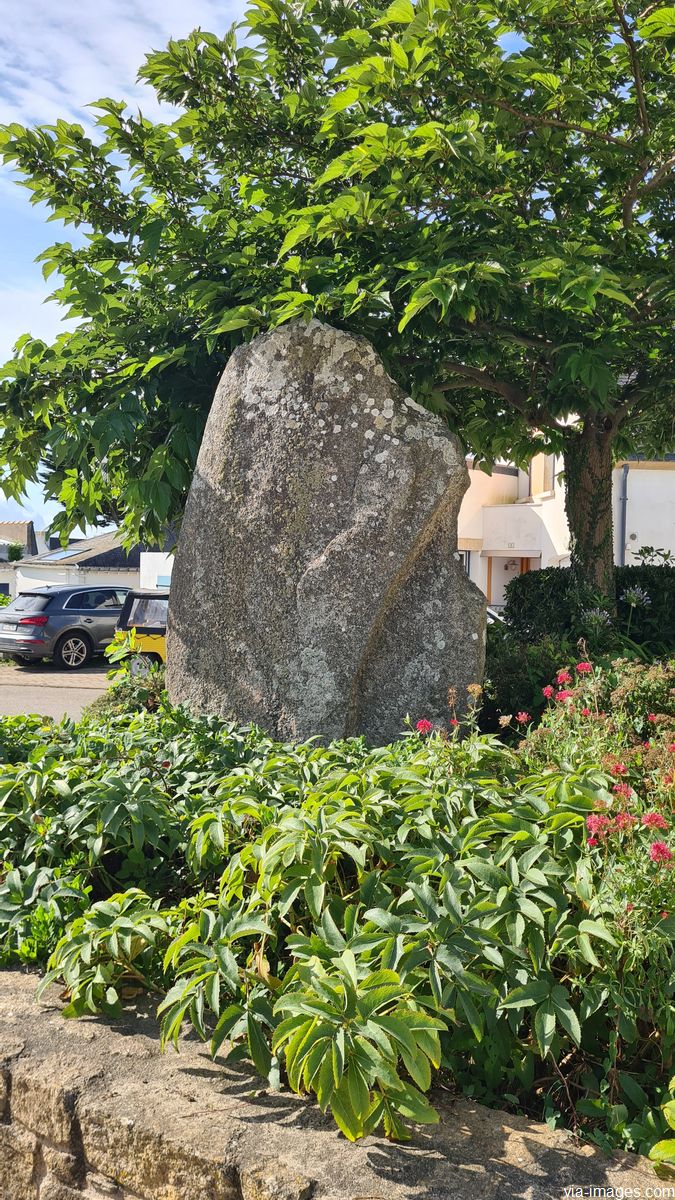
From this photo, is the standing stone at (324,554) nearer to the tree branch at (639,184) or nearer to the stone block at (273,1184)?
the tree branch at (639,184)

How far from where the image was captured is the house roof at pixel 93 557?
107 ft

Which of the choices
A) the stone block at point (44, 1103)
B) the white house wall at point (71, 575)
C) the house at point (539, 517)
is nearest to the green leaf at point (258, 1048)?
the stone block at point (44, 1103)

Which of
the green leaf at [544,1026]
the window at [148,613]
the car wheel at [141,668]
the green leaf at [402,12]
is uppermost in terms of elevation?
the green leaf at [402,12]

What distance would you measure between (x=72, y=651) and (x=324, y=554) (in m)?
13.4

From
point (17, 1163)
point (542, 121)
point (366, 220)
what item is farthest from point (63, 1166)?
point (542, 121)

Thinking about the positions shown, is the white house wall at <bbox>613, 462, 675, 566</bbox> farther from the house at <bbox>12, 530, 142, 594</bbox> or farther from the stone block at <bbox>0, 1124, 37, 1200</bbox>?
the house at <bbox>12, 530, 142, 594</bbox>

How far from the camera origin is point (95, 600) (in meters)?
18.3

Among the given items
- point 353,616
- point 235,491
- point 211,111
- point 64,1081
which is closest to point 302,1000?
point 64,1081

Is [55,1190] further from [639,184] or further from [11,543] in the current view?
[11,543]

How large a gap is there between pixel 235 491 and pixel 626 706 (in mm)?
2522

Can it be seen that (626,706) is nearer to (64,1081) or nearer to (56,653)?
(64,1081)

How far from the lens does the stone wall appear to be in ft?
7.43

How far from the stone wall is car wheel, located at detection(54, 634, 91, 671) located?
15225mm

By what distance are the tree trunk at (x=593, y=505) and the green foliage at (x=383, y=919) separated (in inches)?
170
